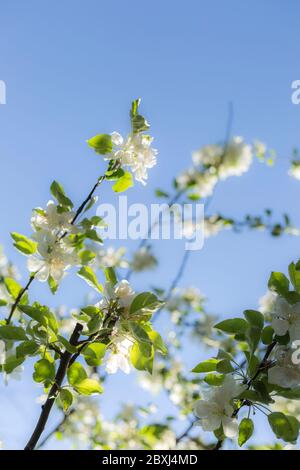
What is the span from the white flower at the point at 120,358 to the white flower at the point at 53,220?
257mm

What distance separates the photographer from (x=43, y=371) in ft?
2.61

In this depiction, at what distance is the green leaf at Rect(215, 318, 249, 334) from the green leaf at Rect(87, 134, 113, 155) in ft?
1.60

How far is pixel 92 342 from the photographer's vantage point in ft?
2.71

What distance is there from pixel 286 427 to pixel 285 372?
3.7 inches

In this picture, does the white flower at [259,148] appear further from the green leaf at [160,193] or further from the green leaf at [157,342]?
the green leaf at [157,342]

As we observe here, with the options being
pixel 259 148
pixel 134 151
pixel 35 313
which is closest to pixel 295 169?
pixel 259 148

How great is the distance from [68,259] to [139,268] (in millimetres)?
2868

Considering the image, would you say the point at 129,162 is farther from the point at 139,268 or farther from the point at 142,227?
the point at 139,268

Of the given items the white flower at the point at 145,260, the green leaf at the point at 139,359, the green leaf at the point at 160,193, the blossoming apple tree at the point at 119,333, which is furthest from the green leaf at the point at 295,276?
the white flower at the point at 145,260

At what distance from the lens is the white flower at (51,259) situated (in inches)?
38.8

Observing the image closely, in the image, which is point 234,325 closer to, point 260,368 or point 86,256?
point 260,368

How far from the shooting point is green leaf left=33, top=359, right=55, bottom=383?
0.79m

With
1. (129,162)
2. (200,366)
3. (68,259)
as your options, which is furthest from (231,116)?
(200,366)

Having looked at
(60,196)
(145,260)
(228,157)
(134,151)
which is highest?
(228,157)
